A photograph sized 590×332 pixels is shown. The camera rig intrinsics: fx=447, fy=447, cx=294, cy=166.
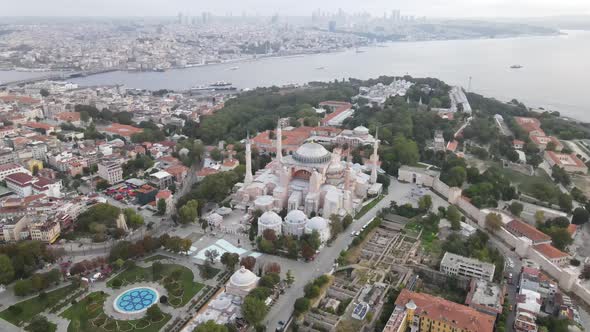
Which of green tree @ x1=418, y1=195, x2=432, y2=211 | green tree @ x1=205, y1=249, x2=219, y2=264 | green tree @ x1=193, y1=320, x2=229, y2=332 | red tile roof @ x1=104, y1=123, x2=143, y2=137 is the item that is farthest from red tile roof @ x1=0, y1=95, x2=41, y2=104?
green tree @ x1=193, y1=320, x2=229, y2=332

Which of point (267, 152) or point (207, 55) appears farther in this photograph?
point (207, 55)

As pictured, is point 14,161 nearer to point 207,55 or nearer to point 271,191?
point 271,191

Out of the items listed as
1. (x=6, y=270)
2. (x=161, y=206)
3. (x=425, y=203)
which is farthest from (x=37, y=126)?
(x=425, y=203)

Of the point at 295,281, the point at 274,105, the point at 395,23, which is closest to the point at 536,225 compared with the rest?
the point at 295,281

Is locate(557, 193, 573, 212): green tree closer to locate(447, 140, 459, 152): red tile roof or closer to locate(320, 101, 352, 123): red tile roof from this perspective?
locate(447, 140, 459, 152): red tile roof

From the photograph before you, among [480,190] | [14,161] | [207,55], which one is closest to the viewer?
[480,190]

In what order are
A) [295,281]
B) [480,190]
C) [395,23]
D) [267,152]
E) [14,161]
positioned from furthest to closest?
[395,23] < [267,152] < [14,161] < [480,190] < [295,281]

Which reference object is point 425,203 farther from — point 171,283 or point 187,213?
point 171,283

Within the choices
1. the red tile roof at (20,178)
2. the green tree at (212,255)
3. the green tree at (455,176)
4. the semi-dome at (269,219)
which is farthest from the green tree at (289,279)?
the red tile roof at (20,178)
